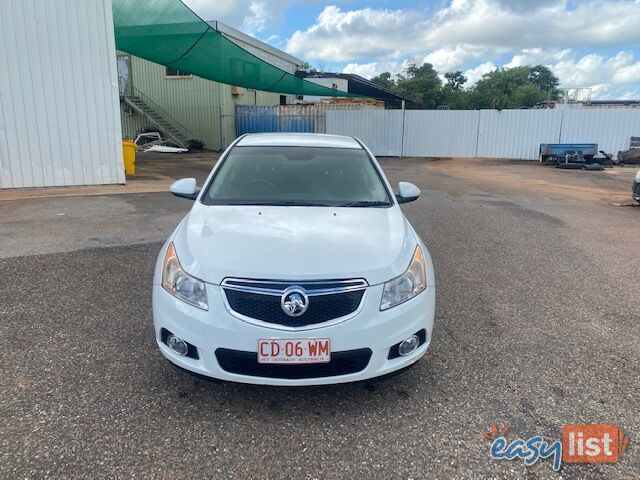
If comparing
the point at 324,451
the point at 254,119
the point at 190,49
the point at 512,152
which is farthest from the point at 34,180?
the point at 512,152

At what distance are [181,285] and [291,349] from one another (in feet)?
2.45

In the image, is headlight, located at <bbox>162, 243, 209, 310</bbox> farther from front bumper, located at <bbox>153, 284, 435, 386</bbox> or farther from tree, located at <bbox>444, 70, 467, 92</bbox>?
tree, located at <bbox>444, 70, 467, 92</bbox>

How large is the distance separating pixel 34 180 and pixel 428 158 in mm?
16435

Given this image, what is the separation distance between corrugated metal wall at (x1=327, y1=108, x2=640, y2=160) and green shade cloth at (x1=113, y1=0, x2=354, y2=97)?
7.87m

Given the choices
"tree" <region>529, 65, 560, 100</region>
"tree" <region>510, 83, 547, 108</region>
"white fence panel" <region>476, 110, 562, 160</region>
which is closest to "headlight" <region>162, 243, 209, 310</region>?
"white fence panel" <region>476, 110, 562, 160</region>

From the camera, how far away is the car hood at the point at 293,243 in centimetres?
260

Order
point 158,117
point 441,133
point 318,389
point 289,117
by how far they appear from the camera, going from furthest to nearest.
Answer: point 158,117 → point 289,117 → point 441,133 → point 318,389

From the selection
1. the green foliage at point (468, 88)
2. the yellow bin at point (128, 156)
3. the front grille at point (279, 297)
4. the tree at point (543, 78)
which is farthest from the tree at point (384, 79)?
the front grille at point (279, 297)

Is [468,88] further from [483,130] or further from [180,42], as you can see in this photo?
[180,42]

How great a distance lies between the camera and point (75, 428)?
254 centimetres

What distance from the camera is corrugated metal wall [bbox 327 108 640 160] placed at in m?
19.9

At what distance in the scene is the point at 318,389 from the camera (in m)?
2.94

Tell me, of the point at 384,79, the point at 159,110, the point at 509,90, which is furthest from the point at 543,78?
the point at 159,110

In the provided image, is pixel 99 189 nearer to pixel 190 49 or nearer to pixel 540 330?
pixel 190 49
